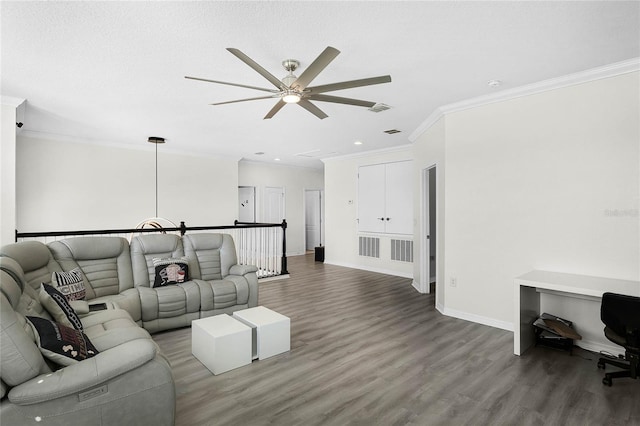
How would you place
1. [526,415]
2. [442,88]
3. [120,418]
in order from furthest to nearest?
[442,88], [526,415], [120,418]

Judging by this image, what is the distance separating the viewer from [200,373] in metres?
2.82

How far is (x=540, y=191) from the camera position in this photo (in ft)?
11.8

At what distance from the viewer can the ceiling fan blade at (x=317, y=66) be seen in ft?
6.81

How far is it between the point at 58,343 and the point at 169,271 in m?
2.17

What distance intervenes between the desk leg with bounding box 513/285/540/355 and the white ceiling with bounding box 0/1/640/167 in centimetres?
218

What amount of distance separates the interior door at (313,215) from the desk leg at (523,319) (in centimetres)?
785

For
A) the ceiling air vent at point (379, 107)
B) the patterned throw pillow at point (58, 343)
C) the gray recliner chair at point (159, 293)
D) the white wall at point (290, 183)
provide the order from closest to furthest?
the patterned throw pillow at point (58, 343) → the gray recliner chair at point (159, 293) → the ceiling air vent at point (379, 107) → the white wall at point (290, 183)

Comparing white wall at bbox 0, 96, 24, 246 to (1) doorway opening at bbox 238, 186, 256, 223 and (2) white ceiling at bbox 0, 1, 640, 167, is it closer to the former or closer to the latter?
(2) white ceiling at bbox 0, 1, 640, 167

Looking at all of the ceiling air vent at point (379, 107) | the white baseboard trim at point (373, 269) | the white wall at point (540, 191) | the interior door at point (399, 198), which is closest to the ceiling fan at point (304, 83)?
the ceiling air vent at point (379, 107)

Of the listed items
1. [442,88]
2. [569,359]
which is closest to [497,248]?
[569,359]

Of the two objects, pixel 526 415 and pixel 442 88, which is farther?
pixel 442 88

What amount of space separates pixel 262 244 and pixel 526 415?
5.00 metres

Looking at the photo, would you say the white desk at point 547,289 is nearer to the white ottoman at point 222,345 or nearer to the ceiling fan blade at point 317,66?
the white ottoman at point 222,345

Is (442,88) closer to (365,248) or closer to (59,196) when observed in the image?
(365,248)
